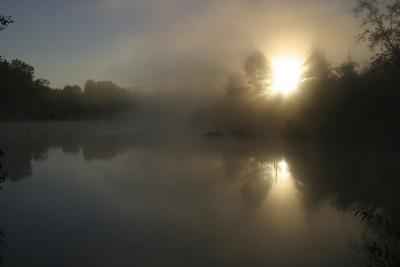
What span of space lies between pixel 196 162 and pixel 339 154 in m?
6.67

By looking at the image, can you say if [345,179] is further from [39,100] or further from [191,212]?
[39,100]

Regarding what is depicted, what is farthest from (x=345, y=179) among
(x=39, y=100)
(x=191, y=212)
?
(x=39, y=100)

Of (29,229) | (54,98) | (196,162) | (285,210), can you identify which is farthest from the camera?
(54,98)

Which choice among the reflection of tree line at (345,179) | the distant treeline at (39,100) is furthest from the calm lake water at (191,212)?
the distant treeline at (39,100)

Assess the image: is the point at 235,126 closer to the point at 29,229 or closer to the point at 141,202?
the point at 141,202

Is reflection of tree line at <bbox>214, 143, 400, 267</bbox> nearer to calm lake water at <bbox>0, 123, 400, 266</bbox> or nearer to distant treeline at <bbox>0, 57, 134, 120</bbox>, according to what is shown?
calm lake water at <bbox>0, 123, 400, 266</bbox>

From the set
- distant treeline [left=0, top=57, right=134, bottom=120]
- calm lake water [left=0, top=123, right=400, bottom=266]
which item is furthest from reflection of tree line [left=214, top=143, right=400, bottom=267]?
distant treeline [left=0, top=57, right=134, bottom=120]

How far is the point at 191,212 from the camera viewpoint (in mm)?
7555

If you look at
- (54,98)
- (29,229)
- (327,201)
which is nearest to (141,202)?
(29,229)

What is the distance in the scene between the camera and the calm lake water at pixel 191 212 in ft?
17.1

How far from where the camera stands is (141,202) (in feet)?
→ 27.4

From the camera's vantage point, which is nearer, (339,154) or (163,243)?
(163,243)

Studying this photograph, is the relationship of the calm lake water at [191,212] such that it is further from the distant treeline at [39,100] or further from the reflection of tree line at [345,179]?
the distant treeline at [39,100]

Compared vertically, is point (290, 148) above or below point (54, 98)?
below
